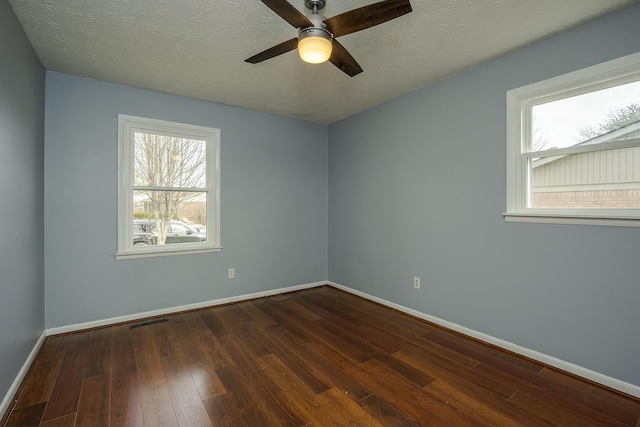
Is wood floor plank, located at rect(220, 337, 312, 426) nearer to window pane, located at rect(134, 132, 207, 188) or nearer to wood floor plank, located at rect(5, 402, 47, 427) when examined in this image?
wood floor plank, located at rect(5, 402, 47, 427)

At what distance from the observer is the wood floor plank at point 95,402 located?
1693 millimetres

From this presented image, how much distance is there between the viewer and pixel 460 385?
2029 mm

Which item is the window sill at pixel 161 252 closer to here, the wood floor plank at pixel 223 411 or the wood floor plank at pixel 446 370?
the wood floor plank at pixel 223 411

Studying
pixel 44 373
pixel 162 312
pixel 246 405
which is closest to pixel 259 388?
pixel 246 405

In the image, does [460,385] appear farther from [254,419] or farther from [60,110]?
[60,110]

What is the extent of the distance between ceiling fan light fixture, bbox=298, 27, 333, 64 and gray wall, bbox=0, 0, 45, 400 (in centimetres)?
183

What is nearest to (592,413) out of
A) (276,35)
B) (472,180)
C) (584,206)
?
(584,206)

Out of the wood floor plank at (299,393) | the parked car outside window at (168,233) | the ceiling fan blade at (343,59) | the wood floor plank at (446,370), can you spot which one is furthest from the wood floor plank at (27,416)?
the ceiling fan blade at (343,59)

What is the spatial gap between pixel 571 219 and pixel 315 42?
2211 millimetres

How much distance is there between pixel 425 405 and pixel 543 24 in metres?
2.75

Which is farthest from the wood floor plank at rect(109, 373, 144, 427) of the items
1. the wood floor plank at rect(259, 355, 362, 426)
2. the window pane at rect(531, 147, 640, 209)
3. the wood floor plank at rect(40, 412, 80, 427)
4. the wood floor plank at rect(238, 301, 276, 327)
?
the window pane at rect(531, 147, 640, 209)

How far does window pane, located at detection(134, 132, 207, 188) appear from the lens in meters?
3.26

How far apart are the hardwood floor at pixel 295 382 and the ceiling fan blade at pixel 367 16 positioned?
2.31 meters

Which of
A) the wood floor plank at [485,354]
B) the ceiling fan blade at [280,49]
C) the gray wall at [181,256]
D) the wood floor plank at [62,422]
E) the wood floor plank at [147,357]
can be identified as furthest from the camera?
the gray wall at [181,256]
